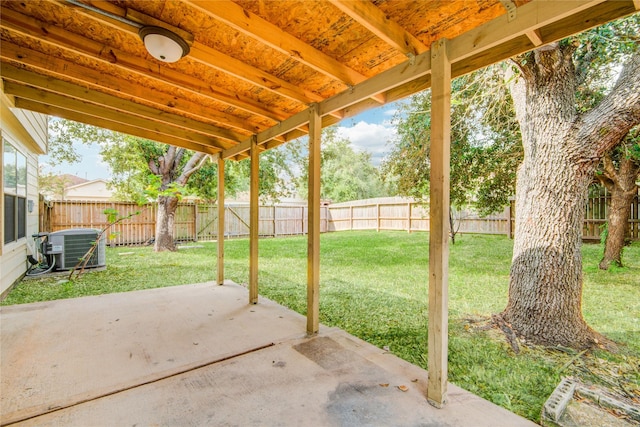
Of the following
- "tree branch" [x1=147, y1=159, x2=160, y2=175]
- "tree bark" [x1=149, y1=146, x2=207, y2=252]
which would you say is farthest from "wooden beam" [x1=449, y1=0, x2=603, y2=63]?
"tree branch" [x1=147, y1=159, x2=160, y2=175]

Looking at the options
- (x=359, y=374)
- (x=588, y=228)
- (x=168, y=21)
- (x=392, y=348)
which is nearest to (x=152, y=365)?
(x=359, y=374)

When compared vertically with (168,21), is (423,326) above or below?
below

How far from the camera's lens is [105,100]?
3.12 meters

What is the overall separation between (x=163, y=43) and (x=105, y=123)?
98.8 inches

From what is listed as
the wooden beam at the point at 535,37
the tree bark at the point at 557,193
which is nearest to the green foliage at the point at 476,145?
the tree bark at the point at 557,193

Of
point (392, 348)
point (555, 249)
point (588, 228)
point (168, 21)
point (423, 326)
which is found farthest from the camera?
point (588, 228)

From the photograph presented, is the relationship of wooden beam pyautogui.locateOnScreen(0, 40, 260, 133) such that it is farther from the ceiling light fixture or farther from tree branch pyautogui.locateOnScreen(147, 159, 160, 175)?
tree branch pyautogui.locateOnScreen(147, 159, 160, 175)

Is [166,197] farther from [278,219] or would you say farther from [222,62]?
[222,62]

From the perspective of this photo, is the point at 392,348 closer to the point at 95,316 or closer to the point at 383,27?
the point at 383,27

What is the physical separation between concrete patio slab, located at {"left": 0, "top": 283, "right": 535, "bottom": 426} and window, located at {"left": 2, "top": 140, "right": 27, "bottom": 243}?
5.39ft

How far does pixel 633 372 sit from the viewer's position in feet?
7.65

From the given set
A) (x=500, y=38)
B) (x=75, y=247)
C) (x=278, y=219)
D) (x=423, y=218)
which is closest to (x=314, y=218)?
(x=500, y=38)

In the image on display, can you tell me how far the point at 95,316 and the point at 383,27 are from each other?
13.3 ft

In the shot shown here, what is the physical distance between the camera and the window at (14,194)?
4051 mm
